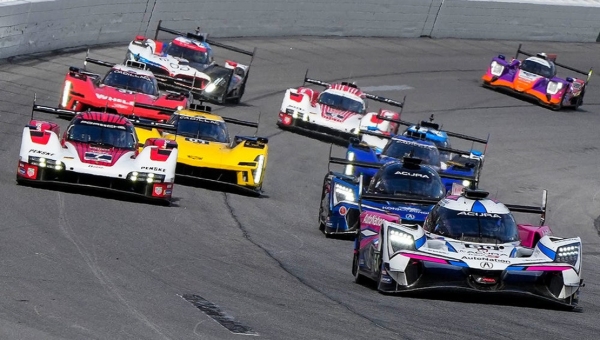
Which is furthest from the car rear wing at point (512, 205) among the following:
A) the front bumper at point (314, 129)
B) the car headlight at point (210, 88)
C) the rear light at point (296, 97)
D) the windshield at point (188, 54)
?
the windshield at point (188, 54)

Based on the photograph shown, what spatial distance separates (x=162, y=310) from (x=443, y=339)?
250 centimetres

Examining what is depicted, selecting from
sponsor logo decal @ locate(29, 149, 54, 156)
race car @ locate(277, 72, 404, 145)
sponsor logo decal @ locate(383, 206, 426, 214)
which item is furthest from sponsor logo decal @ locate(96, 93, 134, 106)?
sponsor logo decal @ locate(383, 206, 426, 214)

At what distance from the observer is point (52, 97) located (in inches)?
1190

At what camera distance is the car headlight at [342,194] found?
1984cm

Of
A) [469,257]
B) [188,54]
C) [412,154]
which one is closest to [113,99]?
[412,154]

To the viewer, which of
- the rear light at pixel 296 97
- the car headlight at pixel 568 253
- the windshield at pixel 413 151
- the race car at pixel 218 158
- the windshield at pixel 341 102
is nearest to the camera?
the car headlight at pixel 568 253

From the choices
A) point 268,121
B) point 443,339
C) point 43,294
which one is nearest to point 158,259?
point 43,294

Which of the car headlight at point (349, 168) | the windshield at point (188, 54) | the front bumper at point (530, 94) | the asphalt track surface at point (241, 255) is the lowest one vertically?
the asphalt track surface at point (241, 255)

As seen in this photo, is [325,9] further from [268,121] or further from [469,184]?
[469,184]

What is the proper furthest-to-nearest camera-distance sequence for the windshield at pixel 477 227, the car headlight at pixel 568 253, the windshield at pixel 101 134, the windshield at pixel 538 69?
the windshield at pixel 538 69 < the windshield at pixel 101 134 < the windshield at pixel 477 227 < the car headlight at pixel 568 253

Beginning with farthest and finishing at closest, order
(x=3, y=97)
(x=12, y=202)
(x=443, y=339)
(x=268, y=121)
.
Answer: (x=268, y=121) → (x=3, y=97) → (x=12, y=202) → (x=443, y=339)

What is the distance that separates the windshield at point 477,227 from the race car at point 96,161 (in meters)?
5.47

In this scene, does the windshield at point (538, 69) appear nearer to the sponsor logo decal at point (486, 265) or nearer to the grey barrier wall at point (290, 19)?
the grey barrier wall at point (290, 19)

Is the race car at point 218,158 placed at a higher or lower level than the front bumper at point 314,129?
lower
